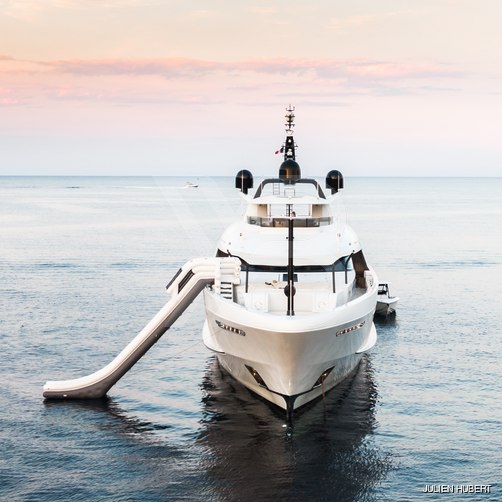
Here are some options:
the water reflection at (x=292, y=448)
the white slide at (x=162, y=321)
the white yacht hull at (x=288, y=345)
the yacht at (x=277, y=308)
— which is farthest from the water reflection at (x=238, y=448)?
the white yacht hull at (x=288, y=345)

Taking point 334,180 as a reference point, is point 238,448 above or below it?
below

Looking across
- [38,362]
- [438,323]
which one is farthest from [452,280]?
[38,362]

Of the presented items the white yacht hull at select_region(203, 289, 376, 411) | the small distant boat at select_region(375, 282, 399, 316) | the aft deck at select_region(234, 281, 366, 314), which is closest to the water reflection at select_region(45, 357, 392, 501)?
the white yacht hull at select_region(203, 289, 376, 411)

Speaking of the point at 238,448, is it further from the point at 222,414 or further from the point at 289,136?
the point at 289,136

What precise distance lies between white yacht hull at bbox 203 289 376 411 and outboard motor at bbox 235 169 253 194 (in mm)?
11012

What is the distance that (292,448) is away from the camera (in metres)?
28.6

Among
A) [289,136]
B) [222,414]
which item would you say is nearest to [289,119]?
[289,136]

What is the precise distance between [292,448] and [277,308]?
256 inches

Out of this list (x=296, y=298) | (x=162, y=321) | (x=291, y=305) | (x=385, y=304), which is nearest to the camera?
(x=291, y=305)

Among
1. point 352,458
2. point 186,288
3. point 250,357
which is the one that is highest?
point 186,288

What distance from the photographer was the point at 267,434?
2961 centimetres

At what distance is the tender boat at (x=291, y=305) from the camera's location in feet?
95.0

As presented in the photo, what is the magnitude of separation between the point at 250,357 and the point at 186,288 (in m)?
4.55

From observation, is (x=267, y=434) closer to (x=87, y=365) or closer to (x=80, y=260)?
(x=87, y=365)
